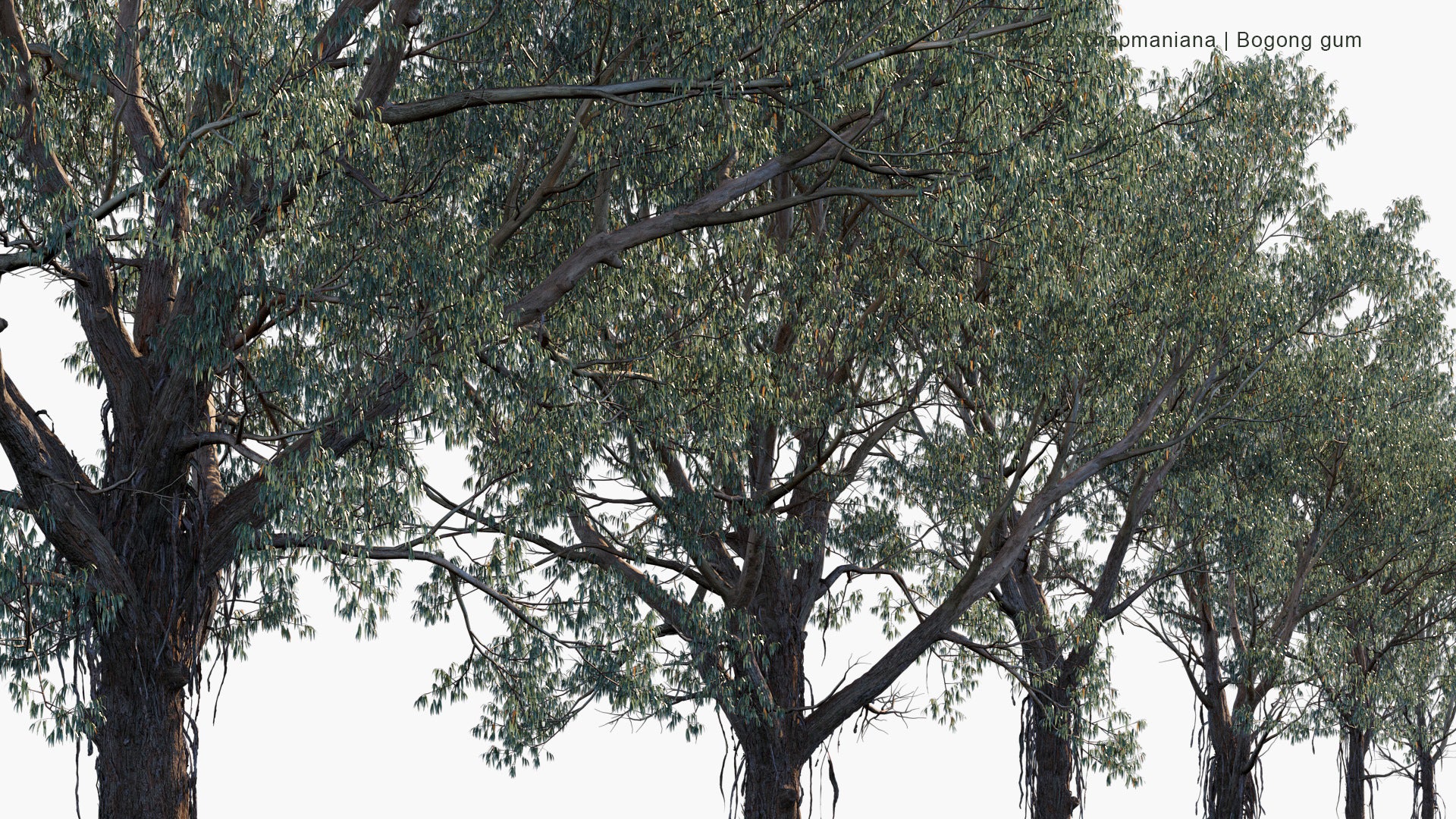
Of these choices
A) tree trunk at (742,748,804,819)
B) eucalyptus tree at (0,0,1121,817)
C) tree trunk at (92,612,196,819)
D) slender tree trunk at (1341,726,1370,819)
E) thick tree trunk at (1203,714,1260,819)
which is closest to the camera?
eucalyptus tree at (0,0,1121,817)

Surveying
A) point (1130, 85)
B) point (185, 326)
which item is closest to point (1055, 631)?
point (1130, 85)

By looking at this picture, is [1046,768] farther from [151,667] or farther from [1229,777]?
[151,667]

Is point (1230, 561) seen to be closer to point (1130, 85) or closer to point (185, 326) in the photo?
point (1130, 85)

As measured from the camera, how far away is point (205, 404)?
12688 millimetres

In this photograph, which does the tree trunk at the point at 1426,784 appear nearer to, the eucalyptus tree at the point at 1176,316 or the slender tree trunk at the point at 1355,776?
the slender tree trunk at the point at 1355,776

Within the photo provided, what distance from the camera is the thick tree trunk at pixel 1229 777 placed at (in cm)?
2066

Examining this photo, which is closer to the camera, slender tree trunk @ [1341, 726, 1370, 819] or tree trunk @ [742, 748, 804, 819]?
tree trunk @ [742, 748, 804, 819]

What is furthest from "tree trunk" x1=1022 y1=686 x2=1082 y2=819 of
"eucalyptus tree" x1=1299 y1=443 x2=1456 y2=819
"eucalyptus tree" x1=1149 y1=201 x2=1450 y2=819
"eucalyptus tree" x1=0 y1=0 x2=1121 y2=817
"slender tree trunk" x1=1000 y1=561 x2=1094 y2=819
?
"eucalyptus tree" x1=0 y1=0 x2=1121 y2=817

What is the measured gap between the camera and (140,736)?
11.9 metres

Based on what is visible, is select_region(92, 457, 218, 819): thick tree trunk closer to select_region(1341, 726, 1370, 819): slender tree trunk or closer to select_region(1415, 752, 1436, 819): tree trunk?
select_region(1341, 726, 1370, 819): slender tree trunk

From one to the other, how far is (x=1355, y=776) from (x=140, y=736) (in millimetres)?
20860

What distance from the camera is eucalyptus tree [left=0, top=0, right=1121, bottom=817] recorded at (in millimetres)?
11164

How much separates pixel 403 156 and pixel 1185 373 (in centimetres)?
971

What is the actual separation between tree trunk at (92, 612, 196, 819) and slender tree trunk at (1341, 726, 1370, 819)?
65.4ft
